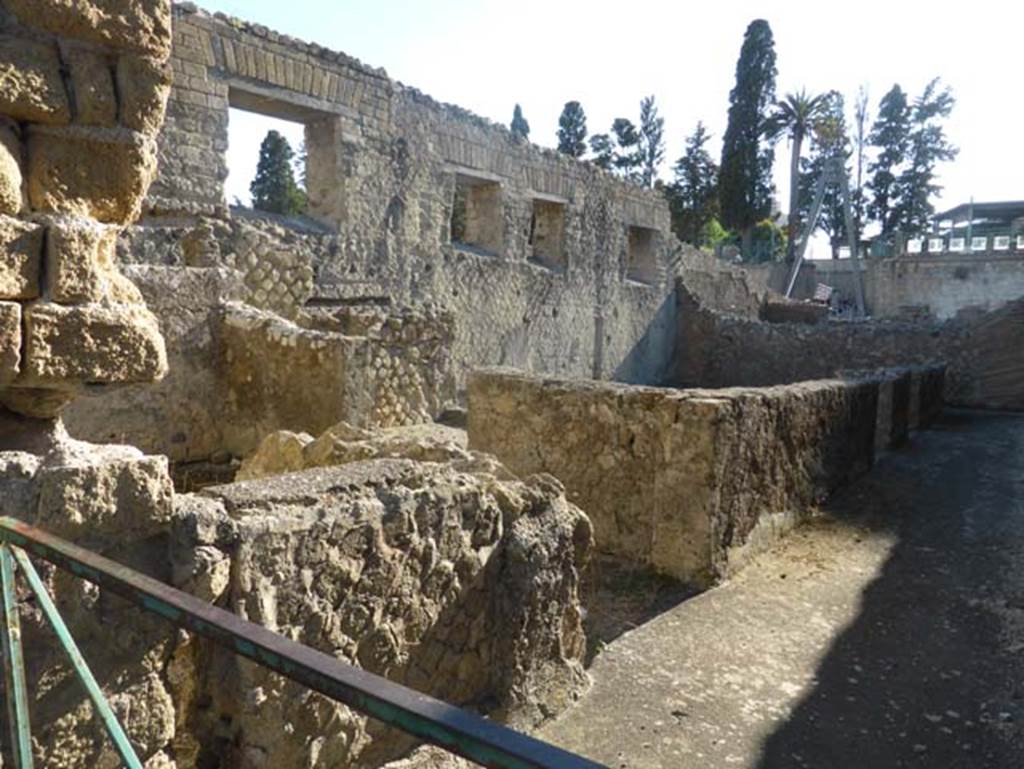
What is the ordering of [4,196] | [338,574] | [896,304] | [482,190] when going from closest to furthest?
[4,196], [338,574], [482,190], [896,304]

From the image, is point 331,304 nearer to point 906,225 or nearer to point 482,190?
point 482,190

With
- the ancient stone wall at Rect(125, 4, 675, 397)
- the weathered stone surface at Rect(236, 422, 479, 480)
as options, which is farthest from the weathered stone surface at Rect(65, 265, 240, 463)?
the weathered stone surface at Rect(236, 422, 479, 480)

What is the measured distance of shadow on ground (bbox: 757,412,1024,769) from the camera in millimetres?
2781

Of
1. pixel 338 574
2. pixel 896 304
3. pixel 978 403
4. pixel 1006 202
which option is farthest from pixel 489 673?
pixel 1006 202

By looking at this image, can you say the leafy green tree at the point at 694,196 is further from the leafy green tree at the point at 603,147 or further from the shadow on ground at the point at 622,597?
the shadow on ground at the point at 622,597

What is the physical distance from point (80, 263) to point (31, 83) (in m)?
0.38

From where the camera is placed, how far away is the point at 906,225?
3972 centimetres

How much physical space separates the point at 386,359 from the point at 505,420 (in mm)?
1884

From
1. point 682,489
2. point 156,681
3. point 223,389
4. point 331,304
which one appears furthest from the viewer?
point 331,304

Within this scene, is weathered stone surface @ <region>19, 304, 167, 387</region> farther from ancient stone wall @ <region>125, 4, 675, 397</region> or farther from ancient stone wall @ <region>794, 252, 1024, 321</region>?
ancient stone wall @ <region>794, 252, 1024, 321</region>

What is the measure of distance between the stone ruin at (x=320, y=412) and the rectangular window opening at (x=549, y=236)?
0.07 meters

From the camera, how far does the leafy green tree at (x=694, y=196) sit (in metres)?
35.5

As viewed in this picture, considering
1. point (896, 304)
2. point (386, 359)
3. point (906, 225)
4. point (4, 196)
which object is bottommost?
point (386, 359)

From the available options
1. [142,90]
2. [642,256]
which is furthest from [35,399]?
[642,256]
